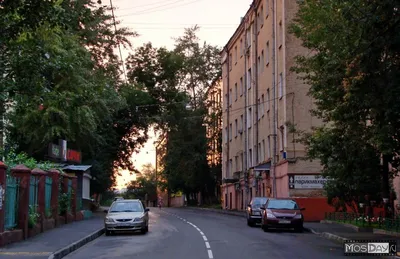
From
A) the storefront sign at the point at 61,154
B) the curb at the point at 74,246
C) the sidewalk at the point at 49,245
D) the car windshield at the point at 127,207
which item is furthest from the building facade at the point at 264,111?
the storefront sign at the point at 61,154

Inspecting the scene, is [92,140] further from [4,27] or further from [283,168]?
[4,27]

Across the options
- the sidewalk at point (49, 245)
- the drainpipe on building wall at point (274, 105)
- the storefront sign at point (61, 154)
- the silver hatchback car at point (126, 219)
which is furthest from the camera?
the drainpipe on building wall at point (274, 105)

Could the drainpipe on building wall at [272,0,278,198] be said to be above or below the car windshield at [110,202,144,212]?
above

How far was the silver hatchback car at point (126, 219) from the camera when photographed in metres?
24.5

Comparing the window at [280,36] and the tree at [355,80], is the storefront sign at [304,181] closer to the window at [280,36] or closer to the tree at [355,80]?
the window at [280,36]

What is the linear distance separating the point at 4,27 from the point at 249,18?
123 feet

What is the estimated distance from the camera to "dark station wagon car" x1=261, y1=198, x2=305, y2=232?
25.7 metres

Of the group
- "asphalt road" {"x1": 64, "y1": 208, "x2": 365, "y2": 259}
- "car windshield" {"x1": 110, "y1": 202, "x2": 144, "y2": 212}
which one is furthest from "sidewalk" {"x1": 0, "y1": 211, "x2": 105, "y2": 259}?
"car windshield" {"x1": 110, "y1": 202, "x2": 144, "y2": 212}

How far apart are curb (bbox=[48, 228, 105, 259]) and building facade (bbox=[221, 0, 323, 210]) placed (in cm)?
970

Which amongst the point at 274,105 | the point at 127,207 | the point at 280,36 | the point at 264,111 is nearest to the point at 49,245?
the point at 127,207

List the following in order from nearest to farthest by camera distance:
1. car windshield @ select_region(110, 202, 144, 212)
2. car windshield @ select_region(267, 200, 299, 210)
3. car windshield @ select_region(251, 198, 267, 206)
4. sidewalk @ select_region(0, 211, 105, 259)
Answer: sidewalk @ select_region(0, 211, 105, 259)
car windshield @ select_region(110, 202, 144, 212)
car windshield @ select_region(267, 200, 299, 210)
car windshield @ select_region(251, 198, 267, 206)

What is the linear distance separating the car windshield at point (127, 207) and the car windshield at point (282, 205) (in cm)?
572

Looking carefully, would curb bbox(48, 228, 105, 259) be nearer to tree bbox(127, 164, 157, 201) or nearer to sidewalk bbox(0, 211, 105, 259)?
sidewalk bbox(0, 211, 105, 259)

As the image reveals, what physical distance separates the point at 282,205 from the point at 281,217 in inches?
40.6
